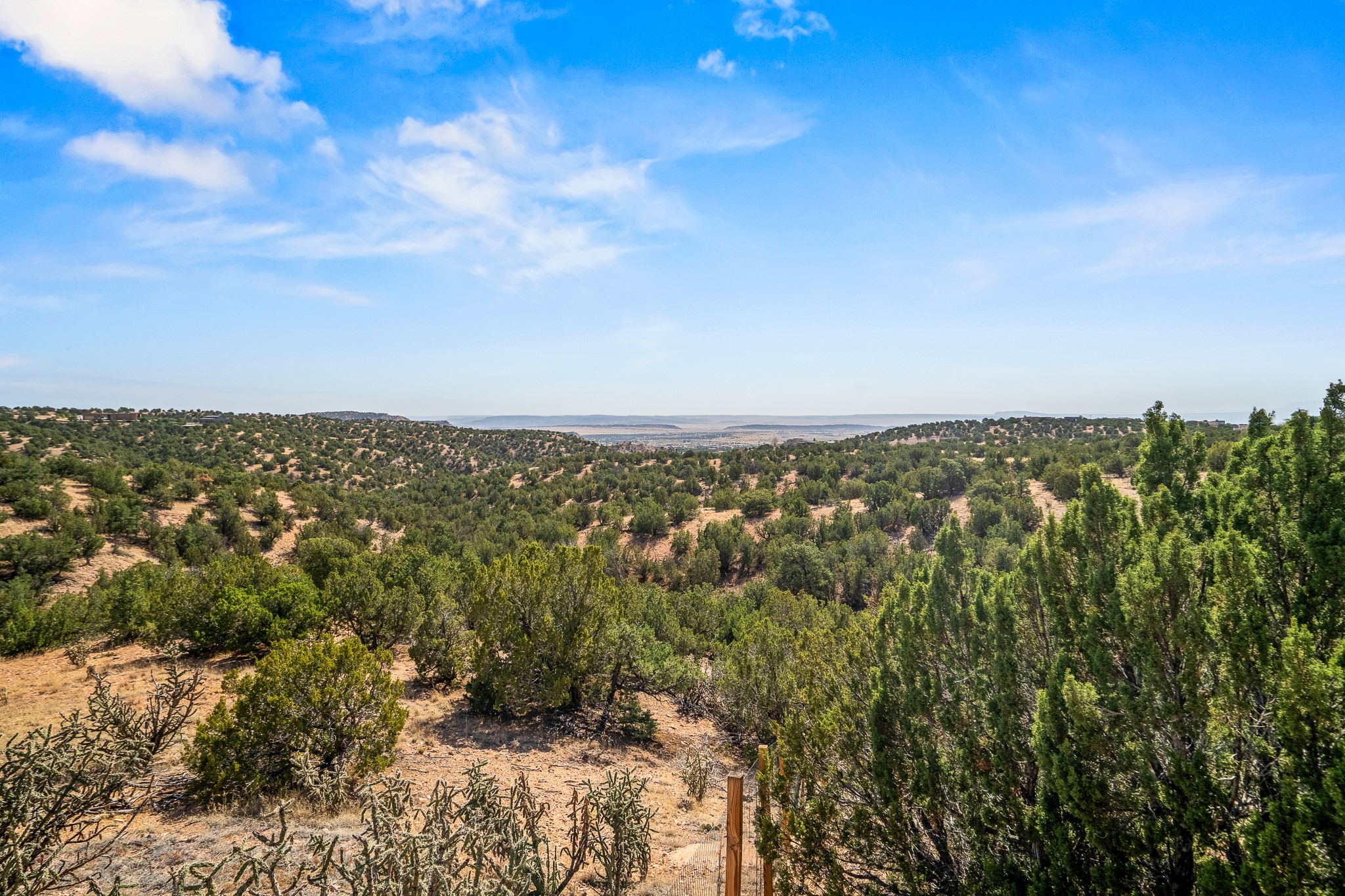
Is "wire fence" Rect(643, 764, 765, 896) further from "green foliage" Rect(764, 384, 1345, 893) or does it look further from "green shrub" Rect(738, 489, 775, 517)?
"green shrub" Rect(738, 489, 775, 517)

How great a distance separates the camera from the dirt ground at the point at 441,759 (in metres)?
6.80

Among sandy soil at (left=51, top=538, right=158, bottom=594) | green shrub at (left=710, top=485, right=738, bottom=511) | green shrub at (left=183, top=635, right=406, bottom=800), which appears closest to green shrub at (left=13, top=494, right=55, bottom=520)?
sandy soil at (left=51, top=538, right=158, bottom=594)

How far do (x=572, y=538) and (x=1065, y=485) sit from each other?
29084mm

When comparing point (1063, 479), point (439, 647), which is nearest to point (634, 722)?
point (439, 647)

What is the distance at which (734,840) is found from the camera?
610cm

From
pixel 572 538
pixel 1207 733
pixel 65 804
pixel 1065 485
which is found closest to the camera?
pixel 1207 733

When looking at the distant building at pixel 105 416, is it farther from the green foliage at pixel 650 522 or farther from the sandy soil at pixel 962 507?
the sandy soil at pixel 962 507

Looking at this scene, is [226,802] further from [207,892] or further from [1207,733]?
[1207,733]

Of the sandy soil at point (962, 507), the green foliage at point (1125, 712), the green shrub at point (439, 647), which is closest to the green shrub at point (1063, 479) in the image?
the sandy soil at point (962, 507)

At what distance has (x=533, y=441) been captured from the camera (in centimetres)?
6769

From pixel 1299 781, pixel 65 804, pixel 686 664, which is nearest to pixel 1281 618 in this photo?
pixel 1299 781

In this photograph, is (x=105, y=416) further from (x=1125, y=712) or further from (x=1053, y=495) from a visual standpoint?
(x=1053, y=495)

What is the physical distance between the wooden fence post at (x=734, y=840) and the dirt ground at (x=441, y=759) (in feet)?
5.21

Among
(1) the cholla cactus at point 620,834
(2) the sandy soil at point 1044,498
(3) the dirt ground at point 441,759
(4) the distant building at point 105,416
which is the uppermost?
(4) the distant building at point 105,416
